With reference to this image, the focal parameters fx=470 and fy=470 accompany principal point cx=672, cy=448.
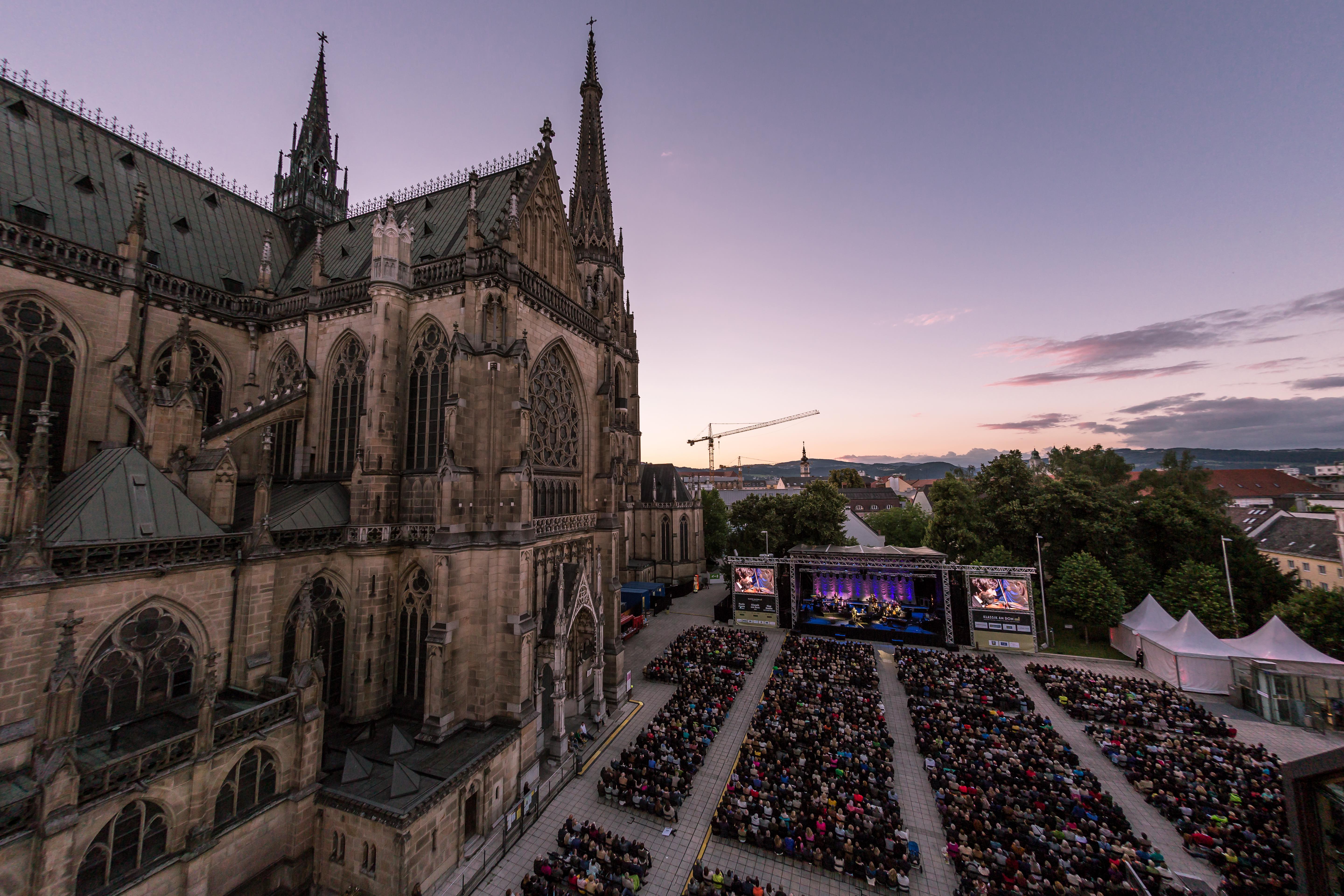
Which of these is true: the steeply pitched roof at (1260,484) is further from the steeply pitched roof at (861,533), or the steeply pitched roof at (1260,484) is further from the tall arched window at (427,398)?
the tall arched window at (427,398)

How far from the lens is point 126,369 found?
18.1m

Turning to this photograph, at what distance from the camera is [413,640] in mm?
18922

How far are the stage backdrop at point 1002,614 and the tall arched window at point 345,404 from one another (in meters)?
41.1

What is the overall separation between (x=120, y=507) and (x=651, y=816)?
768 inches

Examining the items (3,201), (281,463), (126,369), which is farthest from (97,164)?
(281,463)

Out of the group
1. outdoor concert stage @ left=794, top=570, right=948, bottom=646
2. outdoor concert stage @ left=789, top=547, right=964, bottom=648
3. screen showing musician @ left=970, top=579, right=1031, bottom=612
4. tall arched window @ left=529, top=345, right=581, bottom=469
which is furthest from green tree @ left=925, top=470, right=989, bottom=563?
tall arched window @ left=529, top=345, right=581, bottom=469

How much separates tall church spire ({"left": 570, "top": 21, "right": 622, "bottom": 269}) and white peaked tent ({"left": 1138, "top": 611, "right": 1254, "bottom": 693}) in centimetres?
4489

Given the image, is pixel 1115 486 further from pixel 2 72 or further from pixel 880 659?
pixel 2 72

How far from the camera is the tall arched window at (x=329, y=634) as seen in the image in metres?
18.2

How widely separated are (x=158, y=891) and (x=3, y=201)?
2410cm

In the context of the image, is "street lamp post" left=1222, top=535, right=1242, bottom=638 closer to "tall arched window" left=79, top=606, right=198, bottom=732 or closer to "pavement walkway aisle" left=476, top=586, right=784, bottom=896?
"pavement walkway aisle" left=476, top=586, right=784, bottom=896

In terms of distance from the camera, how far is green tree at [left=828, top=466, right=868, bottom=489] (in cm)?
11912

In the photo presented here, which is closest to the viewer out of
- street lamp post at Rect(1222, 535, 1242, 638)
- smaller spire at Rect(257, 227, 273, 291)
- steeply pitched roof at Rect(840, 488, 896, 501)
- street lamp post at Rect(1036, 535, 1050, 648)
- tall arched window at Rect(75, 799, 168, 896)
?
tall arched window at Rect(75, 799, 168, 896)

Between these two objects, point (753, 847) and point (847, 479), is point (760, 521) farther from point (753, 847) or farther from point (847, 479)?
point (847, 479)
